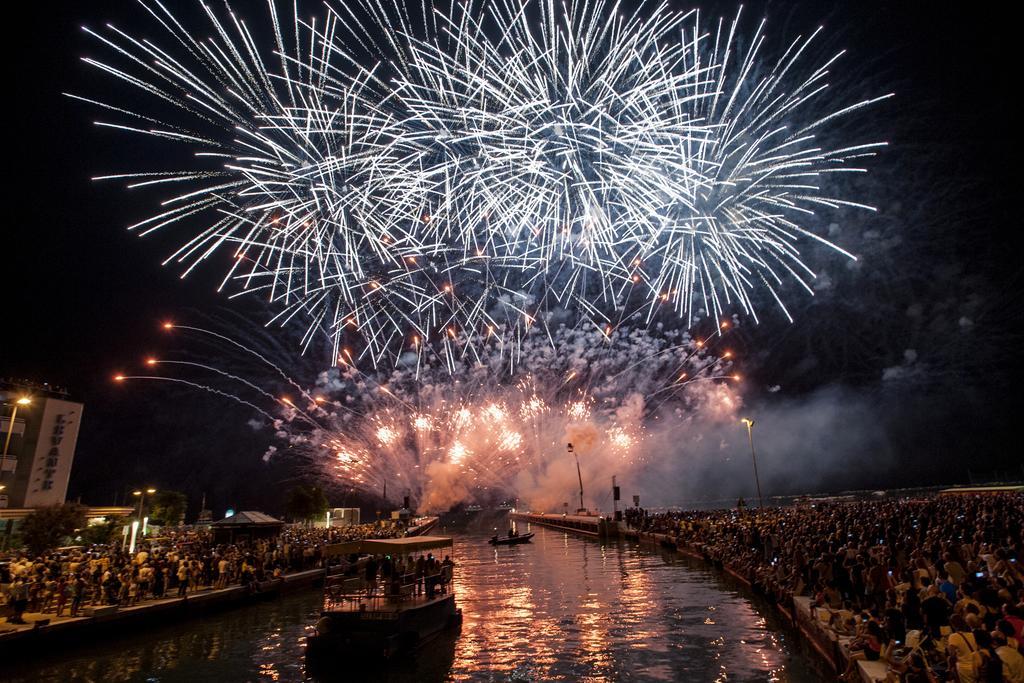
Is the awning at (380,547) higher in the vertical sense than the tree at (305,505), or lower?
lower

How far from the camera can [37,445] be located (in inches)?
2365

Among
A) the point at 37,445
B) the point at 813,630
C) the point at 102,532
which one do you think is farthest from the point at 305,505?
the point at 813,630

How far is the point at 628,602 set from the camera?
75.4ft

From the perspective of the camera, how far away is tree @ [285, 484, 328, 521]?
285 ft

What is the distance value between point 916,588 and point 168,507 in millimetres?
77470

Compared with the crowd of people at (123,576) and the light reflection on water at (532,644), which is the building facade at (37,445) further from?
the light reflection on water at (532,644)

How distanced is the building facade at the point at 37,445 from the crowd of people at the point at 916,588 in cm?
6380

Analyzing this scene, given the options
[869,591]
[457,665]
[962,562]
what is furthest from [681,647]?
[962,562]

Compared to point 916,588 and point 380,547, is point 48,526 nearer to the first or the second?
point 380,547

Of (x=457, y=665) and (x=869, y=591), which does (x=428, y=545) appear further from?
(x=869, y=591)

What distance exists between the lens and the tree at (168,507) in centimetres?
6925

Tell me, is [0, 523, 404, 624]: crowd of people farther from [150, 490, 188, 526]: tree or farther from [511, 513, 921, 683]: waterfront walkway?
[150, 490, 188, 526]: tree

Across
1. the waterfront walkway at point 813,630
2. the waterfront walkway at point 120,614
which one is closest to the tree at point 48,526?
the waterfront walkway at point 120,614

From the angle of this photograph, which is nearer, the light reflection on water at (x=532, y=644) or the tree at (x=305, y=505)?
the light reflection on water at (x=532, y=644)
